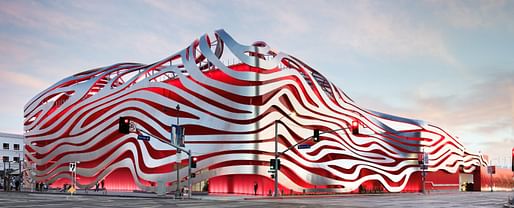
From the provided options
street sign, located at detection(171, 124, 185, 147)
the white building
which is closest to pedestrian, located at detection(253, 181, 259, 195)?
street sign, located at detection(171, 124, 185, 147)

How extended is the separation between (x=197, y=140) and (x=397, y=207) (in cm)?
3485

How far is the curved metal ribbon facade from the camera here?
222 feet

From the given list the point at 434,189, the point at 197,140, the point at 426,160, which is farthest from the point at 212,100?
the point at 434,189

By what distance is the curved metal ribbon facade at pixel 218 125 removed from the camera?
222 ft

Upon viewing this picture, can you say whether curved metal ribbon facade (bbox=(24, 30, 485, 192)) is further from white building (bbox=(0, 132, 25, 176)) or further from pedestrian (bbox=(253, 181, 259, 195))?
white building (bbox=(0, 132, 25, 176))

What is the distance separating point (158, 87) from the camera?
76688 mm

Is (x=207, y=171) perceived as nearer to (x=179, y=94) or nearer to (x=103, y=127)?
(x=179, y=94)

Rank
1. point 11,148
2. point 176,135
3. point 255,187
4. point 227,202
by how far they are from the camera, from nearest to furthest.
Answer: point 227,202
point 176,135
point 255,187
point 11,148

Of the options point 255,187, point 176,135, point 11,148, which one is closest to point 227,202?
point 176,135

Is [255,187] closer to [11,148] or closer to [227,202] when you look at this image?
[227,202]

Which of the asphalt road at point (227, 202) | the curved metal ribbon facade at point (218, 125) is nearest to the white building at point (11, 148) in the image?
the curved metal ribbon facade at point (218, 125)

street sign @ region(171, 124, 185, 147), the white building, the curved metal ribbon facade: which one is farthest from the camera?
the white building

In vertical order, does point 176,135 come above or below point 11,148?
below

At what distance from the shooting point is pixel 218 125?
68.4 m
